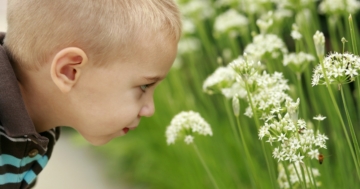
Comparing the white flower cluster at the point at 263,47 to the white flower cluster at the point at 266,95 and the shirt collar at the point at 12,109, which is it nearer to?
the white flower cluster at the point at 266,95

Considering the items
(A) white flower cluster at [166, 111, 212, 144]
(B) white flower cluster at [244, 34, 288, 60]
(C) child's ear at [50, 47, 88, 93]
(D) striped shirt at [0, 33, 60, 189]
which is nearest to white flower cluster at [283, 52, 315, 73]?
(B) white flower cluster at [244, 34, 288, 60]

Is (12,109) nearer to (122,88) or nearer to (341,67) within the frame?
(122,88)

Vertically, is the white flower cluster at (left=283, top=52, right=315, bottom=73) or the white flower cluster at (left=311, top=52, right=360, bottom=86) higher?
the white flower cluster at (left=283, top=52, right=315, bottom=73)

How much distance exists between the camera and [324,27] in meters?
2.32

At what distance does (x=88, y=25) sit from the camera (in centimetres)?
101

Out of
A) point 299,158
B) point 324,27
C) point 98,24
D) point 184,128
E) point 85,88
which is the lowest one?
point 299,158

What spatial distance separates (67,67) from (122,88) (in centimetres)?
11

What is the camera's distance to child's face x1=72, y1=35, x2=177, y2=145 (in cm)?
103

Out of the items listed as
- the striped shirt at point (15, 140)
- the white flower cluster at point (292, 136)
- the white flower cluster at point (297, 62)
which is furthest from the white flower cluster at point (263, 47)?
the striped shirt at point (15, 140)

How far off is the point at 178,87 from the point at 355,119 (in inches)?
25.0

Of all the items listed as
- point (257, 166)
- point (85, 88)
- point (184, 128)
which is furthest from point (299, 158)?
point (257, 166)

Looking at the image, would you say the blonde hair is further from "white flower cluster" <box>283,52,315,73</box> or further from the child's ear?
"white flower cluster" <box>283,52,315,73</box>

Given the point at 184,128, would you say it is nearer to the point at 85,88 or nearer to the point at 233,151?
the point at 85,88

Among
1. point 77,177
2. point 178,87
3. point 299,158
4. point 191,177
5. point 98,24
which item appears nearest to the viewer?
point 299,158
